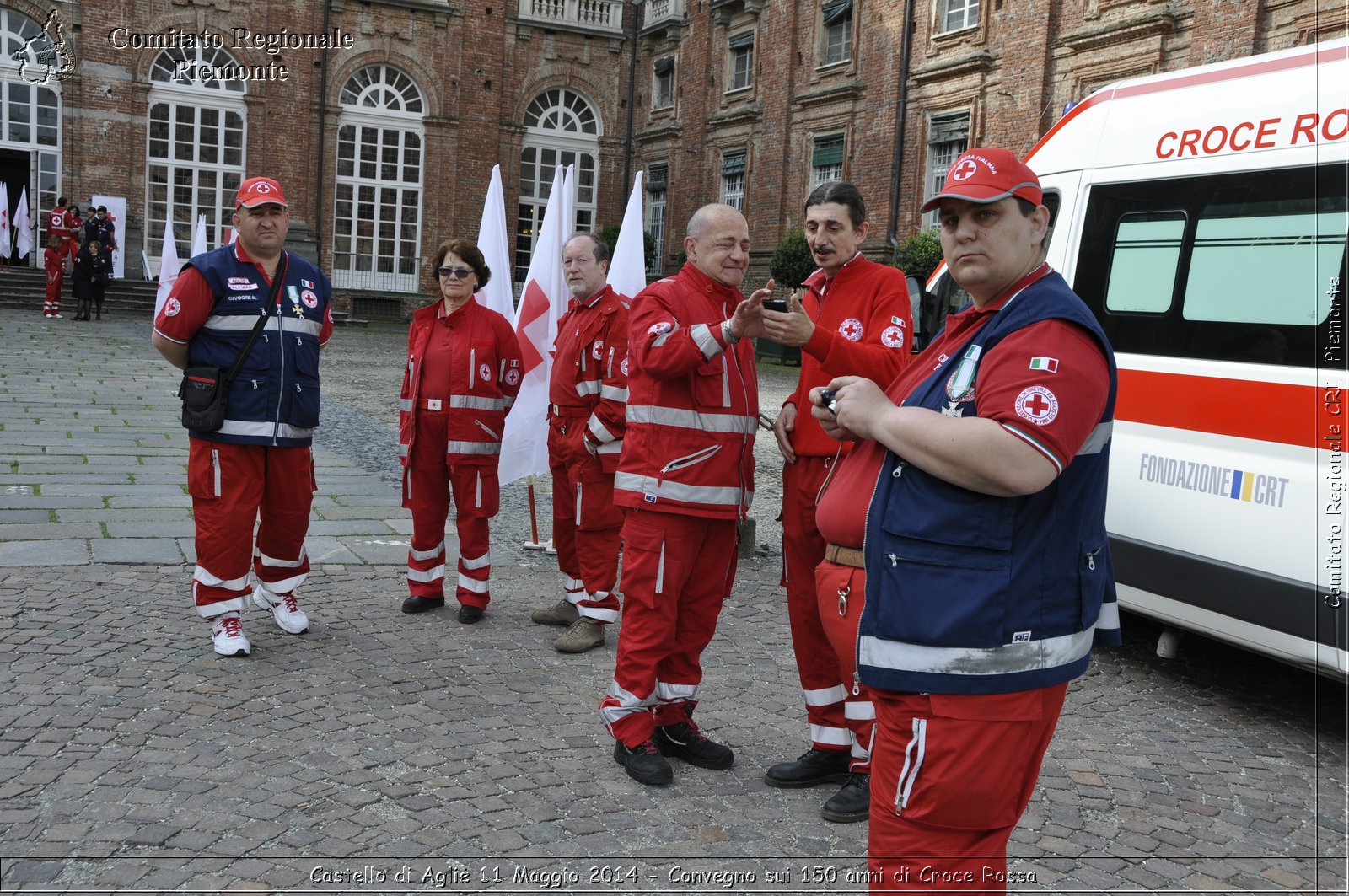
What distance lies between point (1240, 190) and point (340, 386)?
13940 mm

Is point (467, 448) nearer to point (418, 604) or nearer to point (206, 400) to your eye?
point (418, 604)

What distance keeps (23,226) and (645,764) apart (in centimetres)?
3129

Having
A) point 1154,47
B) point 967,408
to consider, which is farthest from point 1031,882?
Answer: point 1154,47

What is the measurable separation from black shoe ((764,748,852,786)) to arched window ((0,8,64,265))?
104 feet

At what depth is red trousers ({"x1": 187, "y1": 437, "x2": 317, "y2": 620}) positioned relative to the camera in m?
5.33

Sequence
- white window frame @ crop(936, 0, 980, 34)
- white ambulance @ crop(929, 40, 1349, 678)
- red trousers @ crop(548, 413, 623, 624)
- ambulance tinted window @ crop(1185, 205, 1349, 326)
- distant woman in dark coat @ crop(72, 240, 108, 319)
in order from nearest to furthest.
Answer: white ambulance @ crop(929, 40, 1349, 678) < ambulance tinted window @ crop(1185, 205, 1349, 326) < red trousers @ crop(548, 413, 623, 624) < white window frame @ crop(936, 0, 980, 34) < distant woman in dark coat @ crop(72, 240, 108, 319)

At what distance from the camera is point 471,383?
617 centimetres

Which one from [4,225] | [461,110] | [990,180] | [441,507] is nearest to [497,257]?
[441,507]

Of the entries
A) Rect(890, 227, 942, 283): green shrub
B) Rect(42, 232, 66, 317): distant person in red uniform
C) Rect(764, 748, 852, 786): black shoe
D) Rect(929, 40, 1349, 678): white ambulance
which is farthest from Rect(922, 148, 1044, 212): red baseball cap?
Rect(42, 232, 66, 317): distant person in red uniform

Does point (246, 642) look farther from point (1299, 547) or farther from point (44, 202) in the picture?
point (44, 202)

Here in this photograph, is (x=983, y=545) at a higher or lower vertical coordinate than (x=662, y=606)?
higher

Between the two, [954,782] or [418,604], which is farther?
[418,604]

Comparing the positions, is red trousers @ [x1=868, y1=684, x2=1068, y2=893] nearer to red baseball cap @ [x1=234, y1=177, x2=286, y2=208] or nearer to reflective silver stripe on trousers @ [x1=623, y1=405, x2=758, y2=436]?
reflective silver stripe on trousers @ [x1=623, y1=405, x2=758, y2=436]

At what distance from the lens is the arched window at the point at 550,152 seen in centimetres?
3497
